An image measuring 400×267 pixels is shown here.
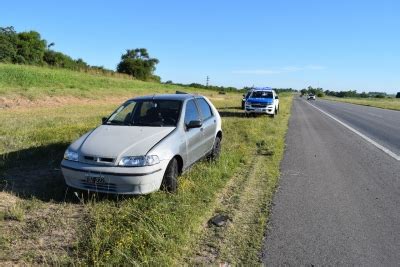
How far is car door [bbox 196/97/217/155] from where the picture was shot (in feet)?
25.6

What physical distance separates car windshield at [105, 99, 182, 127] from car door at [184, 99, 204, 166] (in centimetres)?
24

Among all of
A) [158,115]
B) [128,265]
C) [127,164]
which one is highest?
[158,115]

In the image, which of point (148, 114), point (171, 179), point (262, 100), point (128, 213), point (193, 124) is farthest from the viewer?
Result: point (262, 100)

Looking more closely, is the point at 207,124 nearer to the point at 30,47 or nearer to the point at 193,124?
the point at 193,124

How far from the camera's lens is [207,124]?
26.3 feet

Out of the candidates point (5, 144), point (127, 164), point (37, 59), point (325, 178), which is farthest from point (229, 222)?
point (37, 59)

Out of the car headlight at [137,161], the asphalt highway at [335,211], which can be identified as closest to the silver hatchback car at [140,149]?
the car headlight at [137,161]

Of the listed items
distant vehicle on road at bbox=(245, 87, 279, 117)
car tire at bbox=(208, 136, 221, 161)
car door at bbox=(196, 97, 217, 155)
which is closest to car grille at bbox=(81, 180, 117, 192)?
car door at bbox=(196, 97, 217, 155)

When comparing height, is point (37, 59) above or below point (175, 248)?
above

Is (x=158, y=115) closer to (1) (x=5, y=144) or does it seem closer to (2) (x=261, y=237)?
(2) (x=261, y=237)

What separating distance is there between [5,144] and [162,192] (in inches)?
232

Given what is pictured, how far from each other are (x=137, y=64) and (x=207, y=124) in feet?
354

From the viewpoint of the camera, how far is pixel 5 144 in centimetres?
991

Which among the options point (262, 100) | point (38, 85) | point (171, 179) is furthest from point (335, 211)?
point (38, 85)
